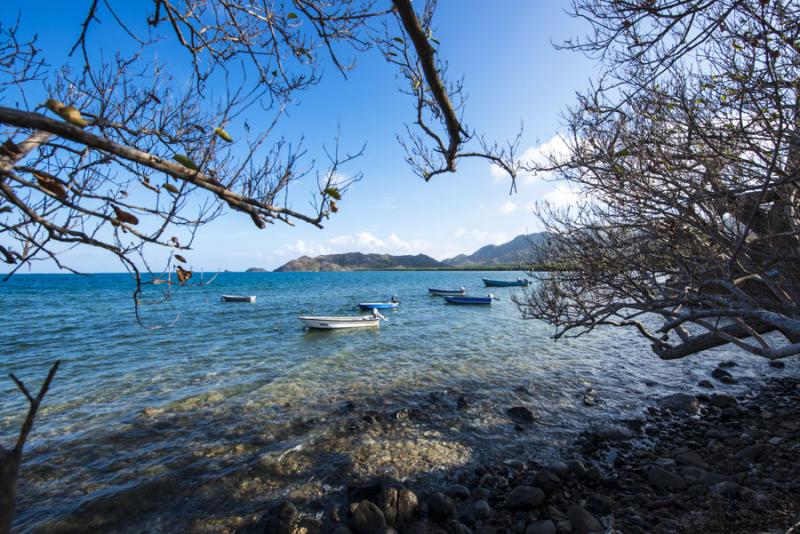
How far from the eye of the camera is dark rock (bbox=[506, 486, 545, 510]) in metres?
5.50

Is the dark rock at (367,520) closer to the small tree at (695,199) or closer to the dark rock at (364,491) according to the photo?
the dark rock at (364,491)

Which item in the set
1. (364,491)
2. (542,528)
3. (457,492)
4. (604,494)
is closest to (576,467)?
(604,494)

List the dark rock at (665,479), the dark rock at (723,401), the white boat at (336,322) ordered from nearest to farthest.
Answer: the dark rock at (665,479), the dark rock at (723,401), the white boat at (336,322)

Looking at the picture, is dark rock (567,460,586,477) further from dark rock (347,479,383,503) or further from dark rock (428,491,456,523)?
dark rock (347,479,383,503)

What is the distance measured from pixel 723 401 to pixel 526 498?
7.70m

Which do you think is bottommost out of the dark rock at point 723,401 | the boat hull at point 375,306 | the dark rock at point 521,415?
the dark rock at point 723,401

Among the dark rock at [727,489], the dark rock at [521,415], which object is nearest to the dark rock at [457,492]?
the dark rock at [521,415]

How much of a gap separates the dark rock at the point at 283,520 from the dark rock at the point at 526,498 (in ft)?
10.6

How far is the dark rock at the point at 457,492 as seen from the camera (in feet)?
19.5

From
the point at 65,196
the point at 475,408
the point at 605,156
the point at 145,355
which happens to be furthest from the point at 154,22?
the point at 145,355

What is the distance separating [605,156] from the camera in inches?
253

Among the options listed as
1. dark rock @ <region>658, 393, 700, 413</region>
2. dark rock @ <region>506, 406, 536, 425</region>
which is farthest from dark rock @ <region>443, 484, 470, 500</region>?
dark rock @ <region>658, 393, 700, 413</region>

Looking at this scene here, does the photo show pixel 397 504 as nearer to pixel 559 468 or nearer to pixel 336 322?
pixel 559 468

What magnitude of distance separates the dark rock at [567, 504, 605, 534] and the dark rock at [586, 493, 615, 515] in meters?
0.28
